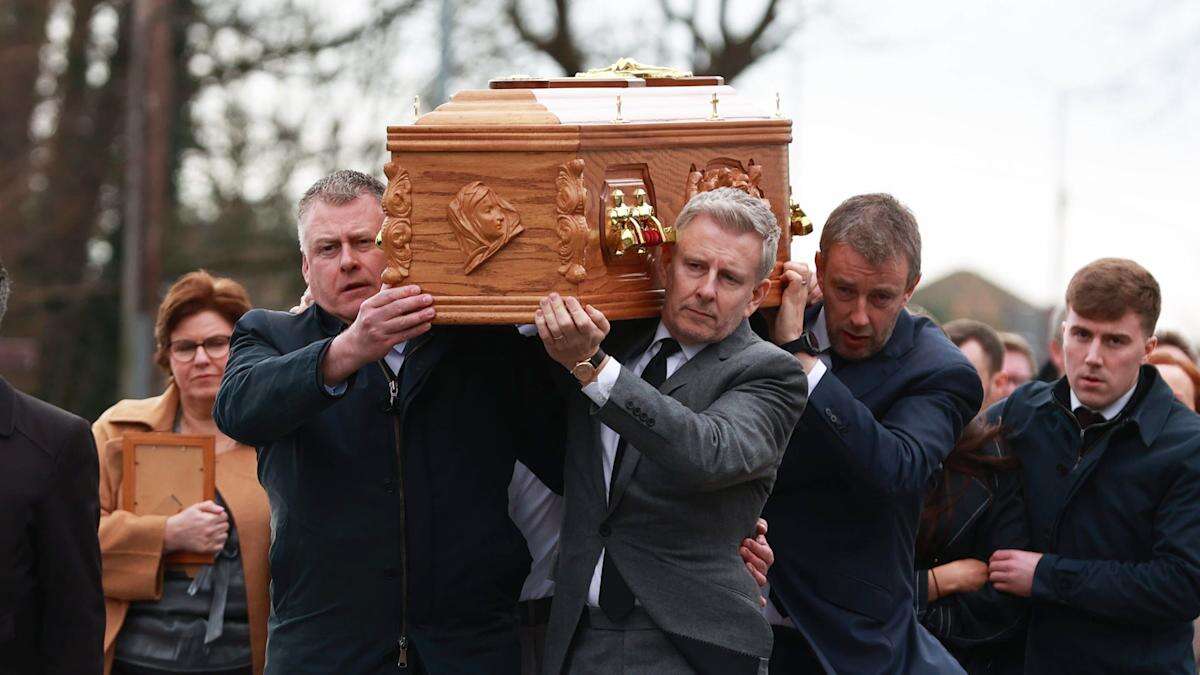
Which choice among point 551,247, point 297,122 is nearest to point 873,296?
point 551,247

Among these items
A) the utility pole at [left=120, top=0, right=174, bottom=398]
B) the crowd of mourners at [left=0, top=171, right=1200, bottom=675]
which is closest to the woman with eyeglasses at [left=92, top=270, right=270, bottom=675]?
the crowd of mourners at [left=0, top=171, right=1200, bottom=675]

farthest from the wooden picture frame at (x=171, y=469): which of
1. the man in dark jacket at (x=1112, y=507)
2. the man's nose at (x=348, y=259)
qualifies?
the man in dark jacket at (x=1112, y=507)

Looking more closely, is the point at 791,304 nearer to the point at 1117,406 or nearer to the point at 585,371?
the point at 585,371

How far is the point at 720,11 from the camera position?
18062 mm

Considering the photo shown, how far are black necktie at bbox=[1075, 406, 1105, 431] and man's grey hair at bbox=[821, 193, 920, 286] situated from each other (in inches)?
34.5

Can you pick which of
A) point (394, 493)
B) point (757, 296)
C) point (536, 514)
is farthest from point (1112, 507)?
point (394, 493)

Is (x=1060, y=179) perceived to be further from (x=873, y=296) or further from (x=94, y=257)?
(x=873, y=296)

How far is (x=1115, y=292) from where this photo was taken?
5605 millimetres

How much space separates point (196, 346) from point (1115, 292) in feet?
9.85

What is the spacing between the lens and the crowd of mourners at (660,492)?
441 centimetres

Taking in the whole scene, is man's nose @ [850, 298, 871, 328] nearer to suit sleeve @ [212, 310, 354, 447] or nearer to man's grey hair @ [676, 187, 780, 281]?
man's grey hair @ [676, 187, 780, 281]

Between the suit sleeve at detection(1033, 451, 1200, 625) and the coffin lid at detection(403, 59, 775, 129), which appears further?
the suit sleeve at detection(1033, 451, 1200, 625)

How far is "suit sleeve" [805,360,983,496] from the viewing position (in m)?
4.88

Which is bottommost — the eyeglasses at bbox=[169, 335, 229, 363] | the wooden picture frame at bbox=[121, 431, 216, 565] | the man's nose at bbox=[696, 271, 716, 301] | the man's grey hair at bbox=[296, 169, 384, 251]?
the wooden picture frame at bbox=[121, 431, 216, 565]
